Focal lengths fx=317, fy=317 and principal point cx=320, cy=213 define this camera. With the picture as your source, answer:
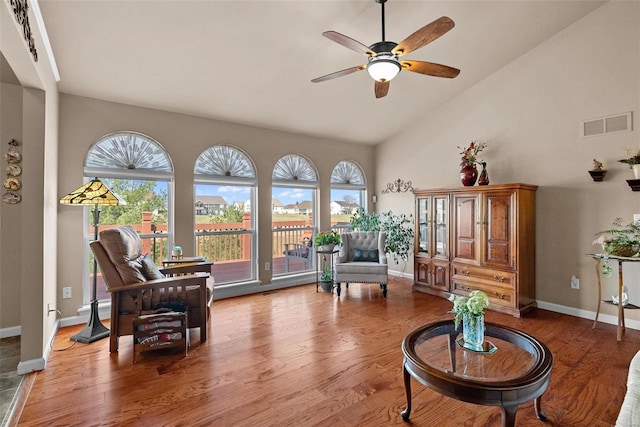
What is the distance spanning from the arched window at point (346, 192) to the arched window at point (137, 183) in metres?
2.89

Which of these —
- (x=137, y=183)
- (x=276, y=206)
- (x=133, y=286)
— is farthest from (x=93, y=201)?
(x=276, y=206)

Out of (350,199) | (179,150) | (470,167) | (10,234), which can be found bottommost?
(10,234)

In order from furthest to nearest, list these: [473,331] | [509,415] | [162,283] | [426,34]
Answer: [162,283] < [426,34] < [473,331] < [509,415]

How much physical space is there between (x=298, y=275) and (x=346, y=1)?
4.02 m

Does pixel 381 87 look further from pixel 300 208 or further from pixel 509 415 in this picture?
pixel 300 208

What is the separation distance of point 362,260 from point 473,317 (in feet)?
9.81

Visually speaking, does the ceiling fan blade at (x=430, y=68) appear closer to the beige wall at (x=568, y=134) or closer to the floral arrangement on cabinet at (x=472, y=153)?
the floral arrangement on cabinet at (x=472, y=153)

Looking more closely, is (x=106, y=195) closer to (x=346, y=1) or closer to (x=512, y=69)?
(x=346, y=1)

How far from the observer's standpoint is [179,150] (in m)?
4.30

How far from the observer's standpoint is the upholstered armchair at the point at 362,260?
4648mm

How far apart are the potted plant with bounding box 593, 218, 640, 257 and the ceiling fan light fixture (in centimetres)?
282

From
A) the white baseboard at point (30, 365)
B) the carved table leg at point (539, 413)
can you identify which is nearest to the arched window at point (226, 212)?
the white baseboard at point (30, 365)

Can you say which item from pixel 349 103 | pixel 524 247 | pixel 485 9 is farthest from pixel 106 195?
pixel 524 247

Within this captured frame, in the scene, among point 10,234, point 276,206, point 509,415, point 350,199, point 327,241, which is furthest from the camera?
point 350,199
